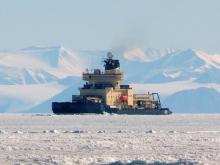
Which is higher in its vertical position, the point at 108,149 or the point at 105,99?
the point at 105,99

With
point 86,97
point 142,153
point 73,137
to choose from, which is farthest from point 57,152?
point 86,97

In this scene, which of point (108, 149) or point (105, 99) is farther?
point (105, 99)

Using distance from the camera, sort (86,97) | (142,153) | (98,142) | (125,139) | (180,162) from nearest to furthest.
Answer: (180,162) → (142,153) → (98,142) → (125,139) → (86,97)

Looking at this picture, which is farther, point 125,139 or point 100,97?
point 100,97

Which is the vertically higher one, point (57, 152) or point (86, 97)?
point (86, 97)

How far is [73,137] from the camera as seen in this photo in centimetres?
4641

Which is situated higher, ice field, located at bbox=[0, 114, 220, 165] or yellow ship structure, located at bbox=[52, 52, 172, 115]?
yellow ship structure, located at bbox=[52, 52, 172, 115]

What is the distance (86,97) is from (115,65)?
960 cm

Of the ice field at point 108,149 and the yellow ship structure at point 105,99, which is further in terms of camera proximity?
the yellow ship structure at point 105,99

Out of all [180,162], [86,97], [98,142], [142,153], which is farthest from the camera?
[86,97]

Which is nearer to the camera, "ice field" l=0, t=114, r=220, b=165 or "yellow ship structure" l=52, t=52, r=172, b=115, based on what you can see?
"ice field" l=0, t=114, r=220, b=165

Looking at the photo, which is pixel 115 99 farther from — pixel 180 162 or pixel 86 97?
pixel 180 162

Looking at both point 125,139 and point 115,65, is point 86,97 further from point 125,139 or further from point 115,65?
point 125,139

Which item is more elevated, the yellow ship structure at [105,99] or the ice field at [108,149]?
the yellow ship structure at [105,99]
